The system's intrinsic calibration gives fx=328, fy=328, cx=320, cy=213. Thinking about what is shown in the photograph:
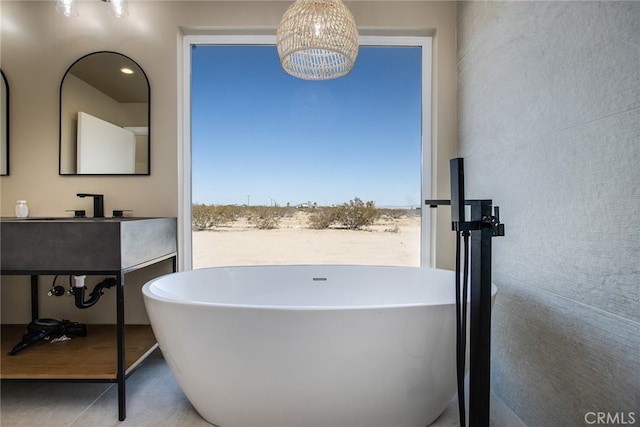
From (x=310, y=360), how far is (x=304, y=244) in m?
1.23

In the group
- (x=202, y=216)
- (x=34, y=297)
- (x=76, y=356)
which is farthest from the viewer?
(x=202, y=216)

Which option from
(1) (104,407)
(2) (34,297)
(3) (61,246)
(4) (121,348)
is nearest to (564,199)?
(4) (121,348)

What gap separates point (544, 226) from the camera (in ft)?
4.43

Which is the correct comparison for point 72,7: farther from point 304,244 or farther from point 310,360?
point 310,360

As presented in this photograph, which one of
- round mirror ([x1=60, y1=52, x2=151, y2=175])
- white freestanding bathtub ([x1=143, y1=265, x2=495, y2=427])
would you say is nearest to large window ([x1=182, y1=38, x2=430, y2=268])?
round mirror ([x1=60, y1=52, x2=151, y2=175])

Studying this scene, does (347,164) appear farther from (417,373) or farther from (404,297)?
(417,373)

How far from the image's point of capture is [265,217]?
7.79 ft

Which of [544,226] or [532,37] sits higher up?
[532,37]

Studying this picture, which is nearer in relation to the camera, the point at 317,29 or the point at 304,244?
the point at 317,29

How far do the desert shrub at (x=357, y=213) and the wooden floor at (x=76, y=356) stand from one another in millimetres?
1430

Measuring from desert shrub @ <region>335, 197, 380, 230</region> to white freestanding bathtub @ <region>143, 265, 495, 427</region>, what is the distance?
1099 millimetres

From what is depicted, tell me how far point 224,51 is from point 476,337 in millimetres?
2324

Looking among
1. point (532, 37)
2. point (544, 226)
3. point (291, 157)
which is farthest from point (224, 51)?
point (544, 226)

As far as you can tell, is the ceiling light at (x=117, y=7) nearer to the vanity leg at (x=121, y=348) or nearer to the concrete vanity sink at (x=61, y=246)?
the concrete vanity sink at (x=61, y=246)
